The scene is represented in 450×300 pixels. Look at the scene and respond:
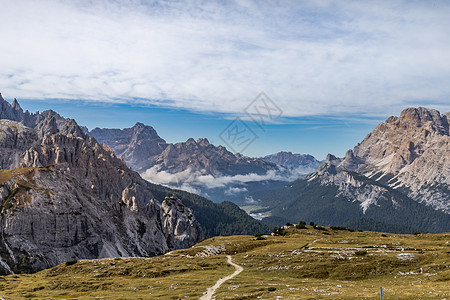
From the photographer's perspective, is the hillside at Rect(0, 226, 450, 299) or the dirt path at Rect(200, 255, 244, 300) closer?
the hillside at Rect(0, 226, 450, 299)

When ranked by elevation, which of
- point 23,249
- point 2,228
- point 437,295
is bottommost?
point 23,249

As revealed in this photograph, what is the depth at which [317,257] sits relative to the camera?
92.8 meters

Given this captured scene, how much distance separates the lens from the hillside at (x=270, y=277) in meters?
58.2

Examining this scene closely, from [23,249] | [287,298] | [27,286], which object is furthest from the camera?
[23,249]

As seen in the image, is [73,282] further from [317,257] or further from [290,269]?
[317,257]

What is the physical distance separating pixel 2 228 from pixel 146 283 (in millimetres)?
166505

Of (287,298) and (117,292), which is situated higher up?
(287,298)

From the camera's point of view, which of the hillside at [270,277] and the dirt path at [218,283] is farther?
the dirt path at [218,283]

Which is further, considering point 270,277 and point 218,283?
point 270,277

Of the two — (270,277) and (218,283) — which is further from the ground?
(218,283)

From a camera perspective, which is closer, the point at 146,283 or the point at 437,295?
the point at 437,295

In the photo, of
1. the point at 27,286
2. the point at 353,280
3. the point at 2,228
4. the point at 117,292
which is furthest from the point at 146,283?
the point at 2,228

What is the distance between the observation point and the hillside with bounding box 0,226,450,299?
5816 centimetres

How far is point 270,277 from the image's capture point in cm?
8075
